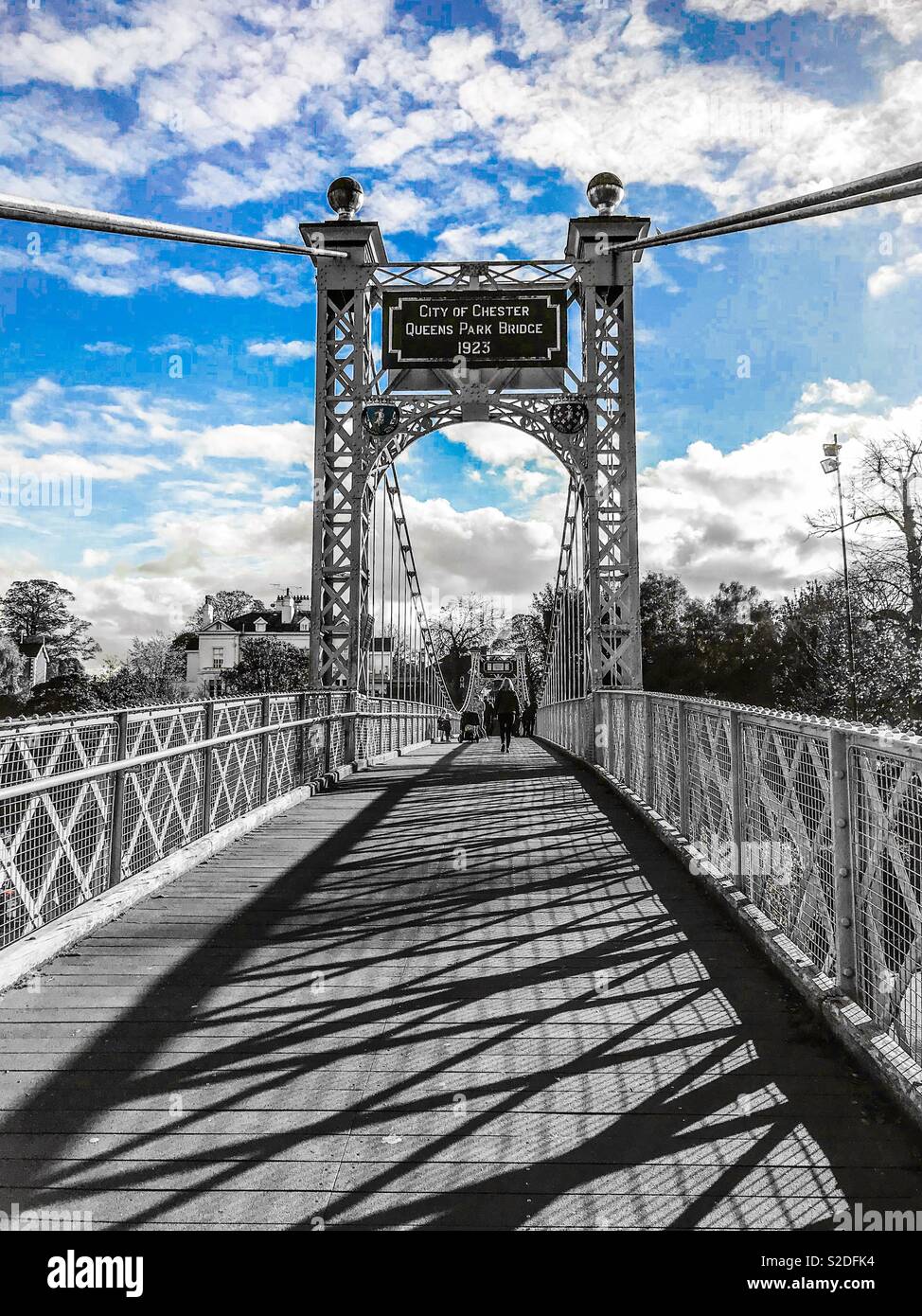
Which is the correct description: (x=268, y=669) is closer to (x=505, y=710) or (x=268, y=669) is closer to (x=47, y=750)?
(x=505, y=710)

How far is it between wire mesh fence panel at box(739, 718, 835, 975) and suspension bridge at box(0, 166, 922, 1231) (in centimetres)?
2

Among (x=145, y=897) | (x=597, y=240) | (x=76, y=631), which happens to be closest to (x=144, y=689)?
(x=76, y=631)

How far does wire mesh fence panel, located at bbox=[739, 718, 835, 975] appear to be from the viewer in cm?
353

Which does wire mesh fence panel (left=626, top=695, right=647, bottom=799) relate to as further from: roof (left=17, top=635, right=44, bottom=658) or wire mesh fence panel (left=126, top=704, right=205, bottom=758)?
roof (left=17, top=635, right=44, bottom=658)

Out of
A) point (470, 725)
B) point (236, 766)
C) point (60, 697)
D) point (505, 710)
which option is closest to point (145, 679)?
point (60, 697)

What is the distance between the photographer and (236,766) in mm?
7457

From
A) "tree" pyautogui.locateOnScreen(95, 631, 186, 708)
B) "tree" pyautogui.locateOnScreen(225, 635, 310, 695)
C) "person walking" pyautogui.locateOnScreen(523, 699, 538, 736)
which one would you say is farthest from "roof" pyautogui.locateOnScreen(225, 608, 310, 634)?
"person walking" pyautogui.locateOnScreen(523, 699, 538, 736)

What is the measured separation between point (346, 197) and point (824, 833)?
11823 mm

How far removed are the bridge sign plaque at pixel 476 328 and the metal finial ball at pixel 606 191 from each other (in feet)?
4.05

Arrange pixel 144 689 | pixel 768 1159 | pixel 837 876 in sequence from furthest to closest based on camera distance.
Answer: pixel 144 689
pixel 837 876
pixel 768 1159

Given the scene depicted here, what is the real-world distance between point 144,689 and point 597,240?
114 ft

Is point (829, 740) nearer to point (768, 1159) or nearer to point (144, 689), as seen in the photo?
point (768, 1159)

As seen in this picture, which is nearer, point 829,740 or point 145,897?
point 829,740
